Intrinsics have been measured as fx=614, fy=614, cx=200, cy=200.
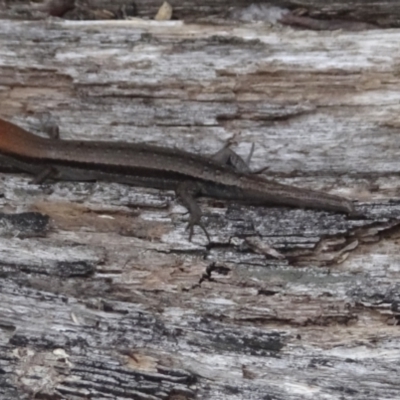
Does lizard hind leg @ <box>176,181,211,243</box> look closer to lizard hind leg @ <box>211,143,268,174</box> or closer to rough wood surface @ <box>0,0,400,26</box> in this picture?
lizard hind leg @ <box>211,143,268,174</box>

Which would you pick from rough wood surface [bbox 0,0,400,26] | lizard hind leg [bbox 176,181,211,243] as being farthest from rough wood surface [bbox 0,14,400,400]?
rough wood surface [bbox 0,0,400,26]

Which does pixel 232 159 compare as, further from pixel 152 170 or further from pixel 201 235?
pixel 201 235

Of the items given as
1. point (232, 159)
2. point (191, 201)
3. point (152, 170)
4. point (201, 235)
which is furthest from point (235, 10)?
point (201, 235)

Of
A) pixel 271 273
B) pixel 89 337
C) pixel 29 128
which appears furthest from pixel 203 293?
pixel 29 128

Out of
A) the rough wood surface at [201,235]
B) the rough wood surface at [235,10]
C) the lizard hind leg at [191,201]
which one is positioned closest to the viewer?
the rough wood surface at [201,235]

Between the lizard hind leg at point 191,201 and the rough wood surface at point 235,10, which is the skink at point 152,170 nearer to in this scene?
the lizard hind leg at point 191,201

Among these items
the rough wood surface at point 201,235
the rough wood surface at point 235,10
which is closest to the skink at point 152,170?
the rough wood surface at point 201,235

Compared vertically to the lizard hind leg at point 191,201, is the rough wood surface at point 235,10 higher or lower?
higher

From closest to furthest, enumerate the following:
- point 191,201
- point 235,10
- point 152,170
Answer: point 191,201
point 152,170
point 235,10
